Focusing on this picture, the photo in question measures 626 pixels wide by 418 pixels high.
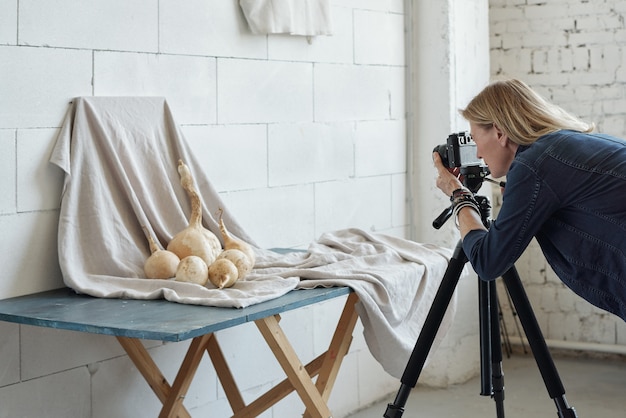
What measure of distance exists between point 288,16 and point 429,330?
1.46 metres

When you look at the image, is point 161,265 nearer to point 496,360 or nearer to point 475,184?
point 475,184

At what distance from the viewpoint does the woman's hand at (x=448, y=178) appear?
2.56 m

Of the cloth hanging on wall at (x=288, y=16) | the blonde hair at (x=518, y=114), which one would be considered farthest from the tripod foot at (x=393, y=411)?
the cloth hanging on wall at (x=288, y=16)

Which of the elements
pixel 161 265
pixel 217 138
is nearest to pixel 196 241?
pixel 161 265

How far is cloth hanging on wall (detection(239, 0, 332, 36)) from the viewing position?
338 cm

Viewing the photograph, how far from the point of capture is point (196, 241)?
2.68 meters

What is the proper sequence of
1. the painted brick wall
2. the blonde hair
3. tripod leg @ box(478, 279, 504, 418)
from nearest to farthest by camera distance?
1. the blonde hair
2. tripod leg @ box(478, 279, 504, 418)
3. the painted brick wall

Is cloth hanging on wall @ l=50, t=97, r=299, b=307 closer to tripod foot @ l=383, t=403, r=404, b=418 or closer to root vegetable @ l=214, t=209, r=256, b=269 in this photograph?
root vegetable @ l=214, t=209, r=256, b=269

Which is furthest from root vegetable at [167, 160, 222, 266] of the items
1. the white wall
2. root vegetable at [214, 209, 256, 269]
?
the white wall

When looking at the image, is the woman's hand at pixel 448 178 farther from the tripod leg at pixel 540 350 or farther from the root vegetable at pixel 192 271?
the root vegetable at pixel 192 271

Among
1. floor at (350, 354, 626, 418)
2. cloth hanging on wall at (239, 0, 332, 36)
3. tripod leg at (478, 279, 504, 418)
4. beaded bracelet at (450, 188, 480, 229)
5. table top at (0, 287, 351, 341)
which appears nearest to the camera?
table top at (0, 287, 351, 341)

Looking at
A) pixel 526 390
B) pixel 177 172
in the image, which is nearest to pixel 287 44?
pixel 177 172

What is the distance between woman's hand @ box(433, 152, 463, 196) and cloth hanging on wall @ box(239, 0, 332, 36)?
1.08m

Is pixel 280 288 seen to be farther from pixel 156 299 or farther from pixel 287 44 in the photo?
pixel 287 44
